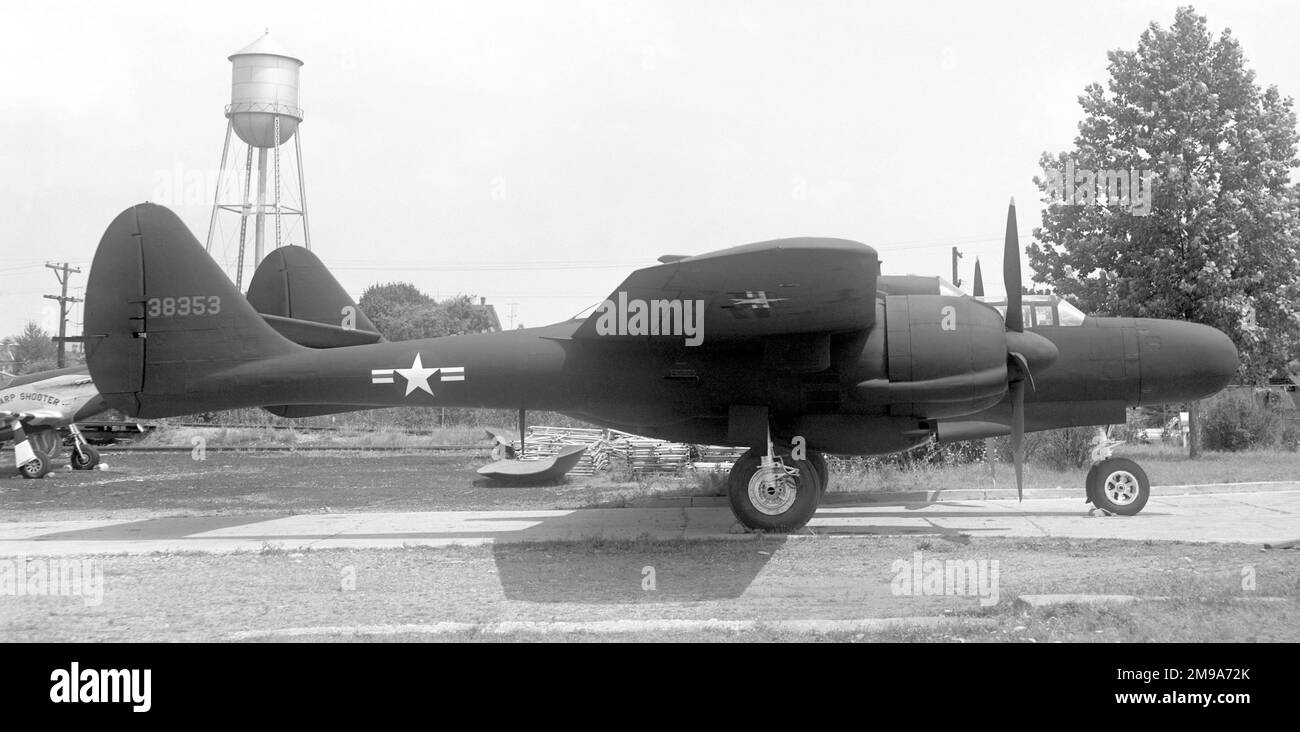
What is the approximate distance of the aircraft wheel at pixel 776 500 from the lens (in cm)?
1134

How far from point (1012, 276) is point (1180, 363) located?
2621mm

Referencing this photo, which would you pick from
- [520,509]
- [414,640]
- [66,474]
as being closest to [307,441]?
[66,474]

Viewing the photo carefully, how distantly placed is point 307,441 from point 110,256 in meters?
22.7

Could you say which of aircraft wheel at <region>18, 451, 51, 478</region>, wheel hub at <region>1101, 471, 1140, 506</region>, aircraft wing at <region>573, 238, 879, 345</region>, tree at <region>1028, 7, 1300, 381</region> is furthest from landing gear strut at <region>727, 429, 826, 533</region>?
aircraft wheel at <region>18, 451, 51, 478</region>

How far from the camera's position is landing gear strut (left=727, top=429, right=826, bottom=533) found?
1134cm

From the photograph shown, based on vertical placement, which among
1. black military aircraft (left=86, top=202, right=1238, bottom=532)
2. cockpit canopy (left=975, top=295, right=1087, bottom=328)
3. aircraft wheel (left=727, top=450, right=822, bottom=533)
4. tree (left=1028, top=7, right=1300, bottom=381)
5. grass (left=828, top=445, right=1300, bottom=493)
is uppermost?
tree (left=1028, top=7, right=1300, bottom=381)

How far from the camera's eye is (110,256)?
12.2 meters

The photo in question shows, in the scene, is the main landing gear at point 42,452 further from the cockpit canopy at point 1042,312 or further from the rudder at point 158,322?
the cockpit canopy at point 1042,312

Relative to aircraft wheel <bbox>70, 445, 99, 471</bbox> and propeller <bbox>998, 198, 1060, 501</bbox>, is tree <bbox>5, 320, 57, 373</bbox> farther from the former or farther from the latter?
propeller <bbox>998, 198, 1060, 501</bbox>

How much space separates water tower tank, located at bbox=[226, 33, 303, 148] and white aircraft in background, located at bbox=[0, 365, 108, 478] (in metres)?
→ 17.8

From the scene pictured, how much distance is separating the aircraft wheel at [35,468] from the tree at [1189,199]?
23.9 metres

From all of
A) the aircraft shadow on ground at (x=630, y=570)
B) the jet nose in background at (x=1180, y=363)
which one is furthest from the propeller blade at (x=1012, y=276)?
the aircraft shadow on ground at (x=630, y=570)

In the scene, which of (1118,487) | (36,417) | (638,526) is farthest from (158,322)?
(36,417)

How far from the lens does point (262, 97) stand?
4147cm
